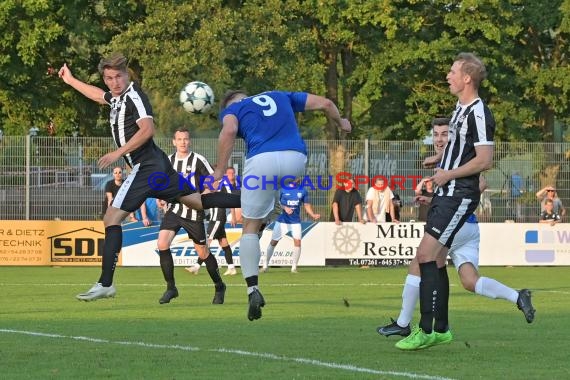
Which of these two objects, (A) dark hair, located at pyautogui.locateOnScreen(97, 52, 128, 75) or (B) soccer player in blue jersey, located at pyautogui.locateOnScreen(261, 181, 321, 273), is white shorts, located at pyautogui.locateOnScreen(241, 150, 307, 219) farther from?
(B) soccer player in blue jersey, located at pyautogui.locateOnScreen(261, 181, 321, 273)

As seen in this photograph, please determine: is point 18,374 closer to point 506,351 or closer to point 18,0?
point 506,351

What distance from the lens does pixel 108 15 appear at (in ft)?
112

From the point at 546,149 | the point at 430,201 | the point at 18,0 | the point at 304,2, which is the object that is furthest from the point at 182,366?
the point at 304,2

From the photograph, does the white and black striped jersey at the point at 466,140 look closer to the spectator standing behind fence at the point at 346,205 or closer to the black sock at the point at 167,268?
the black sock at the point at 167,268

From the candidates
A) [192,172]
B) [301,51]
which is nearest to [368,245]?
[301,51]

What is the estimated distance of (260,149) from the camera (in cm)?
996

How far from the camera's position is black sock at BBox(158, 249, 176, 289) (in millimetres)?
14773

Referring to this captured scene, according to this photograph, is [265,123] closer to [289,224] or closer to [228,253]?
[228,253]

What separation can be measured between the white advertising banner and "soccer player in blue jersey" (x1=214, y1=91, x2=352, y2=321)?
571 inches

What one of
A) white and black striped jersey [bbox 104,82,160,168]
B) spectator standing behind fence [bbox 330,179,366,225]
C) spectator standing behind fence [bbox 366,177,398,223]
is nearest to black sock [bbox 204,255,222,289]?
white and black striped jersey [bbox 104,82,160,168]

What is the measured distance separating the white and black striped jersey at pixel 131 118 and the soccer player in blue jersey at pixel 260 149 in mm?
1451

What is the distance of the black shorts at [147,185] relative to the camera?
37.5 feet

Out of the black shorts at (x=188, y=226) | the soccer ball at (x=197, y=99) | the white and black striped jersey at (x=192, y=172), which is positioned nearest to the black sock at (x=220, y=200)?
the white and black striped jersey at (x=192, y=172)

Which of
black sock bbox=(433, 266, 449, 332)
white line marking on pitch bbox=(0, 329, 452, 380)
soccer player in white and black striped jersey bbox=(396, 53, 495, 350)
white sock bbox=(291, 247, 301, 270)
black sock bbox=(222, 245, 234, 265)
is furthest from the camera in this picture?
white sock bbox=(291, 247, 301, 270)
